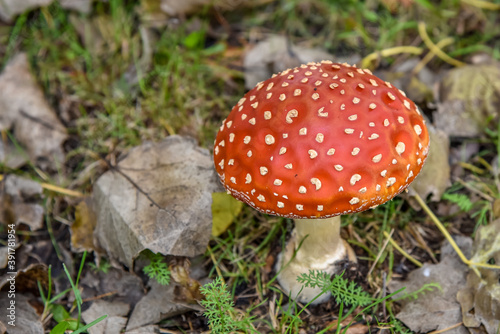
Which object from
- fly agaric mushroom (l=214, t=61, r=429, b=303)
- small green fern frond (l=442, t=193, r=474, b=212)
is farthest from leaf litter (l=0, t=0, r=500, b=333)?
fly agaric mushroom (l=214, t=61, r=429, b=303)

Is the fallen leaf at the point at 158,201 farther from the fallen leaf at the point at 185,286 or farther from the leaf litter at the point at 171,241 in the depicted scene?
the fallen leaf at the point at 185,286

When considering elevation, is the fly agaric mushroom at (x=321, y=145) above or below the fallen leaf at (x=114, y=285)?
above

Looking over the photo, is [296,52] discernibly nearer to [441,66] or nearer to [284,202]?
[441,66]

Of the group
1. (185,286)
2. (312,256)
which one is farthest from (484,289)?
(185,286)

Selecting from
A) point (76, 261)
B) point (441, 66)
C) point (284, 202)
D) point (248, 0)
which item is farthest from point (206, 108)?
point (441, 66)

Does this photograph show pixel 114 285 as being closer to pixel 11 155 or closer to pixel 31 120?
pixel 11 155

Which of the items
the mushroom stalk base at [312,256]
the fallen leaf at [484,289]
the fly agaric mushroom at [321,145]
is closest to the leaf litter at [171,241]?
the fallen leaf at [484,289]
